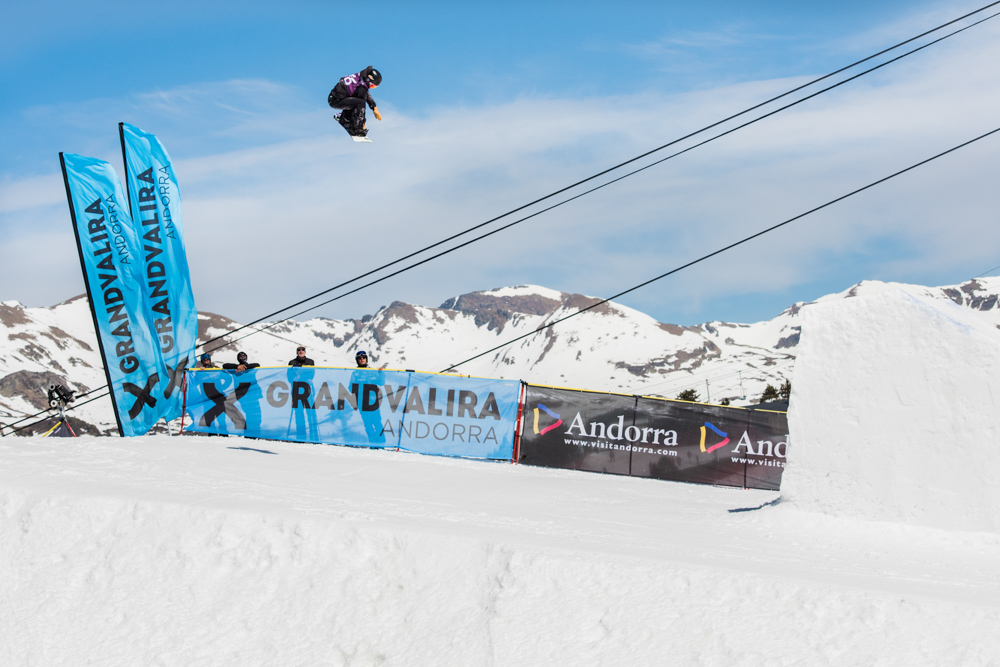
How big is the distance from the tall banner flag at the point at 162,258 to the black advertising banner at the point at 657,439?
7.24 meters

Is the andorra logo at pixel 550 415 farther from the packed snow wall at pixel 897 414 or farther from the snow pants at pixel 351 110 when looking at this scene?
the packed snow wall at pixel 897 414

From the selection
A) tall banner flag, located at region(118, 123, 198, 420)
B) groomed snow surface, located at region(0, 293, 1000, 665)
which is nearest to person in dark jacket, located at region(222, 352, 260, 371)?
tall banner flag, located at region(118, 123, 198, 420)

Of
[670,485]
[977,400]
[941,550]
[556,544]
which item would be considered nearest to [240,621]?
[556,544]

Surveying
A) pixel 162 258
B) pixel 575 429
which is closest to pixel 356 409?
pixel 575 429

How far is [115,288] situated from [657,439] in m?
11.3

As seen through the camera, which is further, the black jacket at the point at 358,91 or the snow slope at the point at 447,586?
the black jacket at the point at 358,91

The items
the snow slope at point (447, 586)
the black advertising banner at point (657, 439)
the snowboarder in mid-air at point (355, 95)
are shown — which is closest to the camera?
the snow slope at point (447, 586)

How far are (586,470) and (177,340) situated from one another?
884 centimetres

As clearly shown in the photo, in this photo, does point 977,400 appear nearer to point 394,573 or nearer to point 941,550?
point 941,550

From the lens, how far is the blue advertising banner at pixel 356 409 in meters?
15.9

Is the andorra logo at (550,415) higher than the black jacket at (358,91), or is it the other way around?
the black jacket at (358,91)

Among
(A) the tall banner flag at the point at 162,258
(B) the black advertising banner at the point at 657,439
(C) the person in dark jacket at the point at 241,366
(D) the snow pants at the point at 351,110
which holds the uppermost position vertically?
(D) the snow pants at the point at 351,110

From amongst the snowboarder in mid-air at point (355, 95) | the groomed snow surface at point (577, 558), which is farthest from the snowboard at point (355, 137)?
the groomed snow surface at point (577, 558)

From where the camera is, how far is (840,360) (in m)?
8.09
